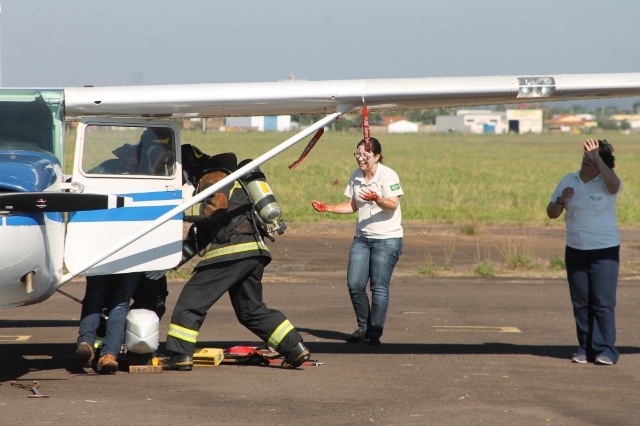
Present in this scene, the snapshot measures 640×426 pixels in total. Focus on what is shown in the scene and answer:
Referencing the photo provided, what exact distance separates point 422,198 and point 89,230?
21373 mm

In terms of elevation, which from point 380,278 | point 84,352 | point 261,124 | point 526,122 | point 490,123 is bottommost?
point 84,352

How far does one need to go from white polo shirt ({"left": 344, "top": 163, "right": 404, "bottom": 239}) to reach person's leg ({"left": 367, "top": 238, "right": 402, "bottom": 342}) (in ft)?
0.27

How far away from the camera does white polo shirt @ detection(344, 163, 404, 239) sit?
876 centimetres

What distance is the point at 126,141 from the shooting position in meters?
7.59

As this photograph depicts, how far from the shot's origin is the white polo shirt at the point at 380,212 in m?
8.76

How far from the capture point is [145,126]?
7660 mm

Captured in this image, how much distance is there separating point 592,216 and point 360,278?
7.00ft

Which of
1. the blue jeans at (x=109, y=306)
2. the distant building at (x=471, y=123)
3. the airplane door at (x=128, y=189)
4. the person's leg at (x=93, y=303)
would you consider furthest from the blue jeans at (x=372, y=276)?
the distant building at (x=471, y=123)

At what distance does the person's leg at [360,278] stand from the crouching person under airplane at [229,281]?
1386 millimetres

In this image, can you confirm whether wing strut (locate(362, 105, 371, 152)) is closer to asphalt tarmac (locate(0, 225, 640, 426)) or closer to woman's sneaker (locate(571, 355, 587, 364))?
asphalt tarmac (locate(0, 225, 640, 426))

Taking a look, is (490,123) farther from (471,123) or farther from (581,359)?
(581,359)

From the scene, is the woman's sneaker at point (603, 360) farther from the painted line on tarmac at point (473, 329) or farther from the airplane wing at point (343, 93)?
the airplane wing at point (343, 93)

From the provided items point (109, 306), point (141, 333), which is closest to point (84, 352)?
point (141, 333)

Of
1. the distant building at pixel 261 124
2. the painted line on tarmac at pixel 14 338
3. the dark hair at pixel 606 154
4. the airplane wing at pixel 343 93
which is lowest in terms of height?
the painted line on tarmac at pixel 14 338
